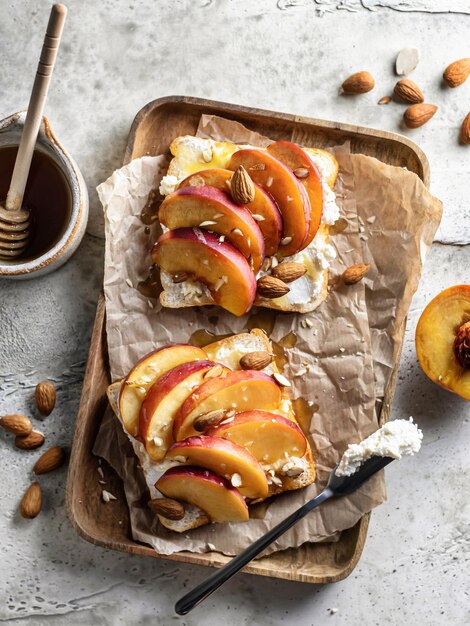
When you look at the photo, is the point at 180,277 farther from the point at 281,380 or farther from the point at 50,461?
the point at 50,461

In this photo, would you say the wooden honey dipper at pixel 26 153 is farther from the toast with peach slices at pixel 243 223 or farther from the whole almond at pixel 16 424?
the whole almond at pixel 16 424

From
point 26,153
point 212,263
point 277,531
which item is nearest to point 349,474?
point 277,531

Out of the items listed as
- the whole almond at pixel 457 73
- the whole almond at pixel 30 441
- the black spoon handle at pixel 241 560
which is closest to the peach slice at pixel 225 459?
the black spoon handle at pixel 241 560

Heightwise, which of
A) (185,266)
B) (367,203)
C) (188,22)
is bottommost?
(185,266)

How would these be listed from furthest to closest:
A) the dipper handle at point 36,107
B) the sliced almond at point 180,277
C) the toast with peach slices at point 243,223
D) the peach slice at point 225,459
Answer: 1. the sliced almond at point 180,277
2. the toast with peach slices at point 243,223
3. the peach slice at point 225,459
4. the dipper handle at point 36,107

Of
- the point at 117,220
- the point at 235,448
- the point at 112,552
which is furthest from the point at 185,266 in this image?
the point at 112,552

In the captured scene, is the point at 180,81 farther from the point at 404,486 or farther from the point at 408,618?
the point at 408,618
